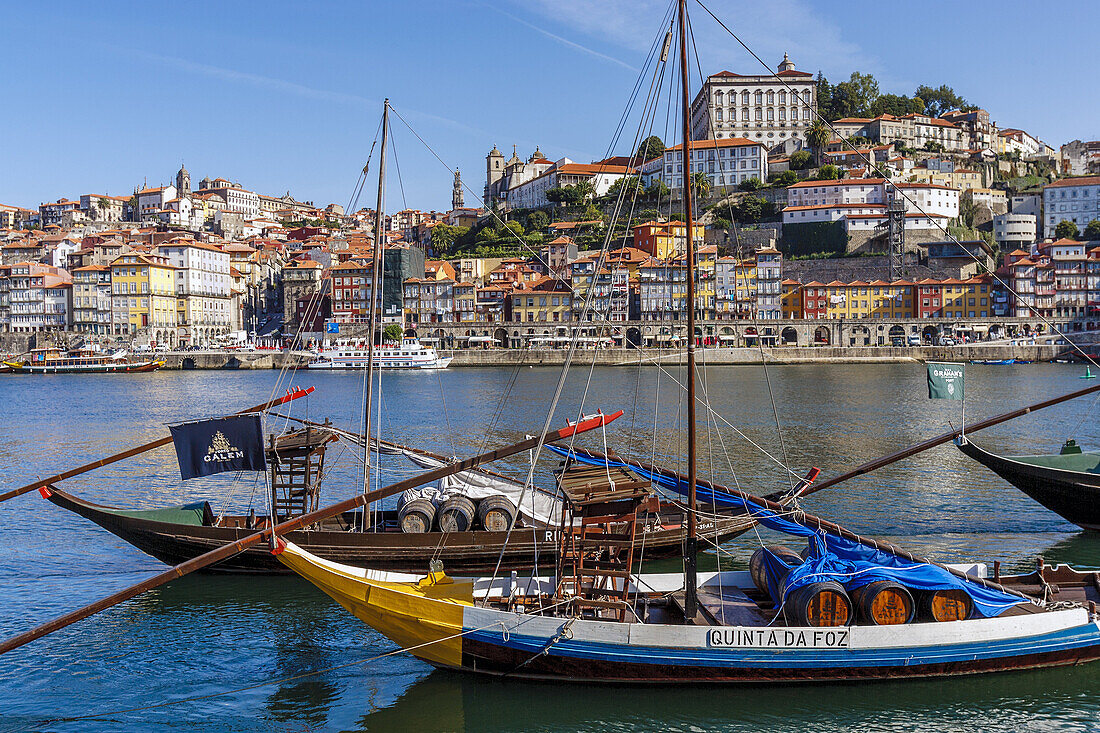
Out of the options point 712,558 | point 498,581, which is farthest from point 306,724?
point 712,558

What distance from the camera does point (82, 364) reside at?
78.8m

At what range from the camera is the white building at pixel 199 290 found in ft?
300

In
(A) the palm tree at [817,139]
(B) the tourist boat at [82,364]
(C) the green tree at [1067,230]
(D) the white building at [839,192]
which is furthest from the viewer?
(A) the palm tree at [817,139]

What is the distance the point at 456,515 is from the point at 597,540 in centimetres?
413

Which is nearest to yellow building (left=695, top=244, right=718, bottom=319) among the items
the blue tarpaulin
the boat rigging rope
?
the blue tarpaulin

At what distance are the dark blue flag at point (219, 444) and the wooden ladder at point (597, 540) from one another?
3.89 metres

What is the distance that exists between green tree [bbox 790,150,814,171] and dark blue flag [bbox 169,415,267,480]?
99553 mm

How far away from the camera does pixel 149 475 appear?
77.6ft

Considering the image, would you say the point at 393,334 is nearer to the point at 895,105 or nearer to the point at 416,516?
the point at 416,516

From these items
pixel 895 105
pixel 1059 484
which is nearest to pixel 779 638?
pixel 1059 484

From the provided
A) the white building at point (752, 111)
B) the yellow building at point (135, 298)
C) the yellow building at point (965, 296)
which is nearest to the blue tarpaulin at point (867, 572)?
the yellow building at point (965, 296)

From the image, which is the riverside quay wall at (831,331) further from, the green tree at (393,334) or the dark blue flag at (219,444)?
the dark blue flag at (219,444)

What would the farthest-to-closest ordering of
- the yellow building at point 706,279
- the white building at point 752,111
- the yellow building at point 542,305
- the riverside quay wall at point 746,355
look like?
the white building at point 752,111 < the yellow building at point 542,305 < the yellow building at point 706,279 < the riverside quay wall at point 746,355

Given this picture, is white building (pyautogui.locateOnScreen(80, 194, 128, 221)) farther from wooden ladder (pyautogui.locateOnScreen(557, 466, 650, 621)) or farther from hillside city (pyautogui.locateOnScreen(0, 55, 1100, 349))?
wooden ladder (pyautogui.locateOnScreen(557, 466, 650, 621))
